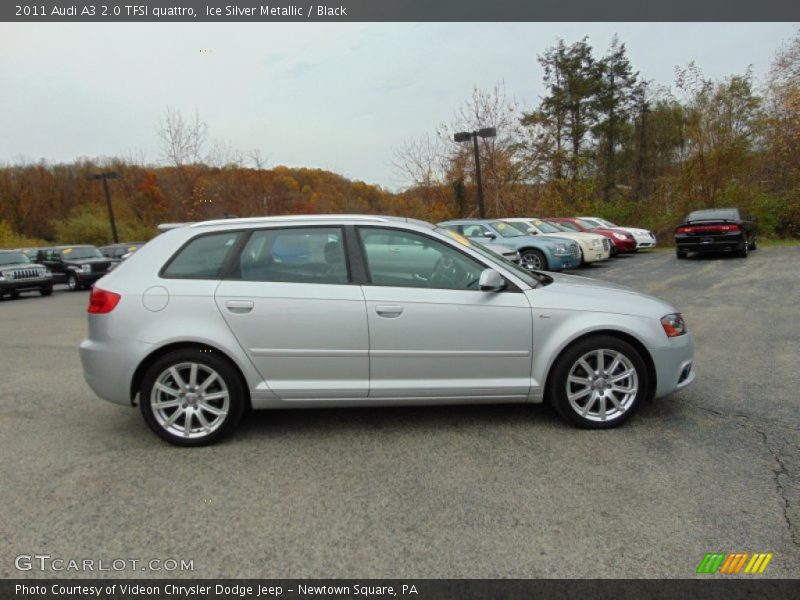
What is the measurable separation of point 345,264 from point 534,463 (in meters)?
1.88

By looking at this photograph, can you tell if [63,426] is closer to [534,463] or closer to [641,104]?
[534,463]

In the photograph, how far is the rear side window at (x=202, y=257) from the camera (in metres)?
3.86

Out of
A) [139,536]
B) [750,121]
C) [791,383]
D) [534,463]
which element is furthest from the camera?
[750,121]

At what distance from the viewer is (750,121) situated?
2567cm

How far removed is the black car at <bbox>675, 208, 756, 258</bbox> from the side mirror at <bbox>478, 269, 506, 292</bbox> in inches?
617

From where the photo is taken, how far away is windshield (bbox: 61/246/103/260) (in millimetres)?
21234

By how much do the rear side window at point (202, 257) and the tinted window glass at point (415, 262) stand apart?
1.01m

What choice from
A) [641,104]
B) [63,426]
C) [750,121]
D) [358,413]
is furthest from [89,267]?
[641,104]

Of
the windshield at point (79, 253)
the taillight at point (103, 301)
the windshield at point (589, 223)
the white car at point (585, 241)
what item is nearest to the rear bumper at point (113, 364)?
the taillight at point (103, 301)

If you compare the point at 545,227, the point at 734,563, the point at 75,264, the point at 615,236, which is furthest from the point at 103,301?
the point at 75,264

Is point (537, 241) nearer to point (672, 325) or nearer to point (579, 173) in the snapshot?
point (672, 325)
